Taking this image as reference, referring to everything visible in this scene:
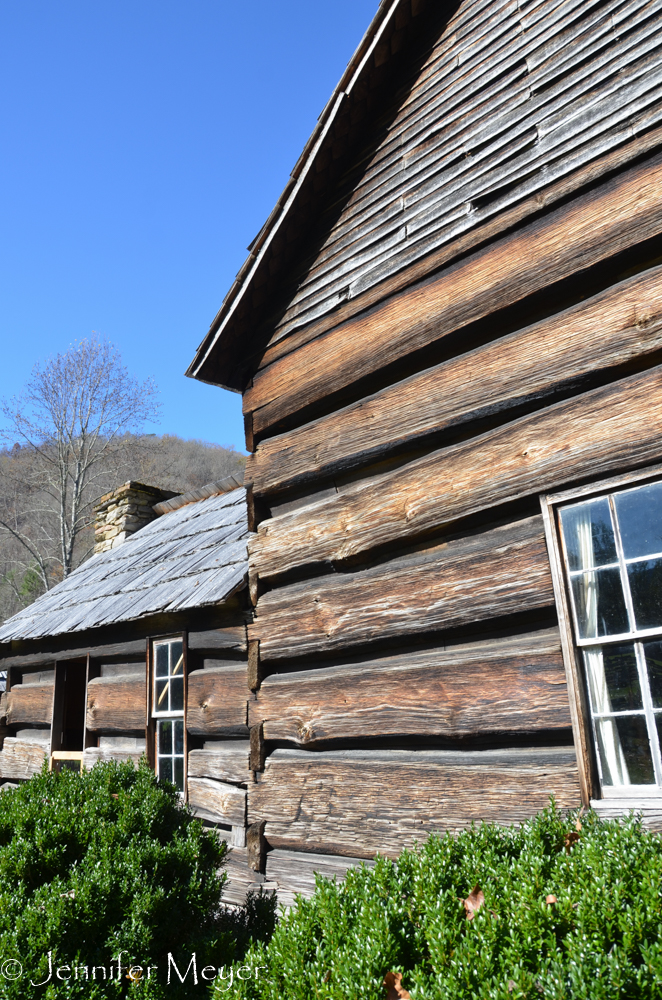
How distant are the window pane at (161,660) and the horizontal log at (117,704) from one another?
0.31m

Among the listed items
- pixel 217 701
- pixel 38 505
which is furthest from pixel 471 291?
pixel 38 505

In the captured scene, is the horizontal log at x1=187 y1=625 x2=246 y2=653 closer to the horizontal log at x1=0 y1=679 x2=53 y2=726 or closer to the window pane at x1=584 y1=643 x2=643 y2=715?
the window pane at x1=584 y1=643 x2=643 y2=715

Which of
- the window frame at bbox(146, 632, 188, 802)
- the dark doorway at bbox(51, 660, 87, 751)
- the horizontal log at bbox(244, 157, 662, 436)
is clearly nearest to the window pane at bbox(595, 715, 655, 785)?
the horizontal log at bbox(244, 157, 662, 436)

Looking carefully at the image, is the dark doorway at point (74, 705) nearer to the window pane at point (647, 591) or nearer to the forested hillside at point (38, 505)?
the forested hillside at point (38, 505)

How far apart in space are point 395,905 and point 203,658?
524cm

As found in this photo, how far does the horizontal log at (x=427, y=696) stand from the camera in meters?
3.91

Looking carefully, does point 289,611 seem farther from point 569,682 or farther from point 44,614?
point 44,614

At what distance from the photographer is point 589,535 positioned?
386 cm

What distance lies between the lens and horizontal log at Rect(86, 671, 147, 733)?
8.80 meters

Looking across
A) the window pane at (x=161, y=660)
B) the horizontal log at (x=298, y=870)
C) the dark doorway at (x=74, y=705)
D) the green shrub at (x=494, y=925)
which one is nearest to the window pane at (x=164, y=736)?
the window pane at (x=161, y=660)

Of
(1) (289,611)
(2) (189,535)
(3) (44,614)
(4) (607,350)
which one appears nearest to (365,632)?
(1) (289,611)

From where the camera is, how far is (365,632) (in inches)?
195

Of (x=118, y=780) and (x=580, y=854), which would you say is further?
(x=118, y=780)

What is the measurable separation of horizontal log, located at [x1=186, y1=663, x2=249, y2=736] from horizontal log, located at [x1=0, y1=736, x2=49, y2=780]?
4178mm
